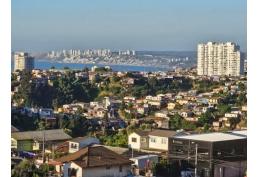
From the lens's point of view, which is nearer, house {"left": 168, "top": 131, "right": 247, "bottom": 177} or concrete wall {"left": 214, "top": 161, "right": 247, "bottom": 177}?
concrete wall {"left": 214, "top": 161, "right": 247, "bottom": 177}

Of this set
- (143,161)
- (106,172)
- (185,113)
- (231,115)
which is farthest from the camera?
(185,113)

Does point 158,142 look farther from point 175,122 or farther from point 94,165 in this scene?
point 175,122

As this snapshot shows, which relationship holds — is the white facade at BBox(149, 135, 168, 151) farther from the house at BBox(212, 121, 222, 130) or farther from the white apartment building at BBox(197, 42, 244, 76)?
the white apartment building at BBox(197, 42, 244, 76)

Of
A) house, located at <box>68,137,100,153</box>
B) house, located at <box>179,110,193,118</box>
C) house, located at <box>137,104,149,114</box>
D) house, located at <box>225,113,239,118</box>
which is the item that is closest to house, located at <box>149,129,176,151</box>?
house, located at <box>68,137,100,153</box>

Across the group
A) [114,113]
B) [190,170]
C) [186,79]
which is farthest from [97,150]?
[186,79]

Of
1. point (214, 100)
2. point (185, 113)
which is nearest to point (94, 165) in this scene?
point (185, 113)

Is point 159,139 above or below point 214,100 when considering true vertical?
below
